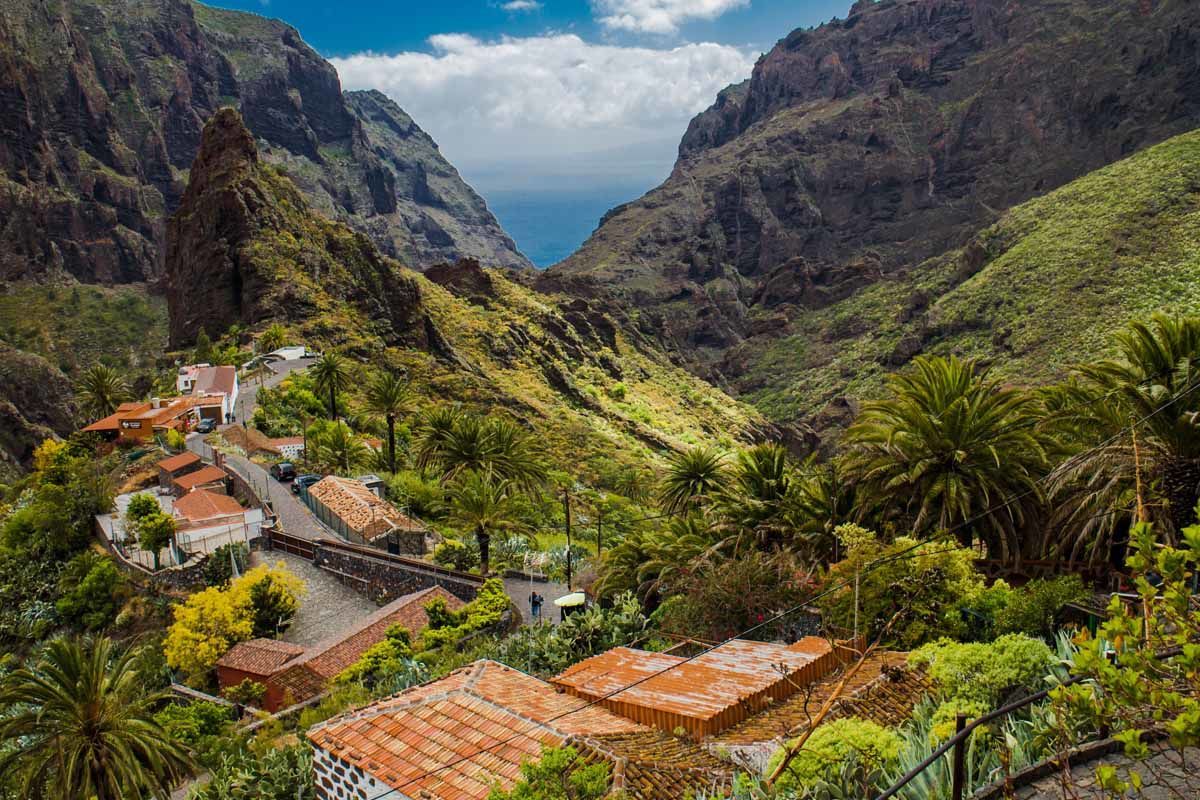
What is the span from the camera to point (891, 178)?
182125mm

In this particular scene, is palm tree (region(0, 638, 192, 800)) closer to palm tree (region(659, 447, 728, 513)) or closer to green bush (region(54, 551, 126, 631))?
green bush (region(54, 551, 126, 631))

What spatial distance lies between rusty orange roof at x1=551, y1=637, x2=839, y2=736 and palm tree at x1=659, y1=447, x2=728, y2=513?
1502cm

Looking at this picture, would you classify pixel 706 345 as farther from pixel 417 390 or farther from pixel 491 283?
pixel 417 390

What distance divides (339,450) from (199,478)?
7.52 metres

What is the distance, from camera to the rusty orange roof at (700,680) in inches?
506

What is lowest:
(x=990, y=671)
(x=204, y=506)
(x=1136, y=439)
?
(x=204, y=506)

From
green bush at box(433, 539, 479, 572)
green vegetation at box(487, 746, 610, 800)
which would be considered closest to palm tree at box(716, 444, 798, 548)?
green bush at box(433, 539, 479, 572)

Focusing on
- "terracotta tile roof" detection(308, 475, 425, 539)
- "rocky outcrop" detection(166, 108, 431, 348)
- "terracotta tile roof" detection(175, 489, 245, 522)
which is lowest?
"terracotta tile roof" detection(308, 475, 425, 539)

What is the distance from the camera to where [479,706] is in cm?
1412

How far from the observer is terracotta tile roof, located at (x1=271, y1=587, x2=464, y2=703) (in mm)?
24141

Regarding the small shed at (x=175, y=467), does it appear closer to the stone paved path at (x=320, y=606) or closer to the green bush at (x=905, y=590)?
the stone paved path at (x=320, y=606)

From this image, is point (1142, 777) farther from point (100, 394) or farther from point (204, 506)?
point (100, 394)

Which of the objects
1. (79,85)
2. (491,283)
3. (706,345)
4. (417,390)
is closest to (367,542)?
(417,390)

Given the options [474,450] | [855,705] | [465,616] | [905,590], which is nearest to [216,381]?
[474,450]
